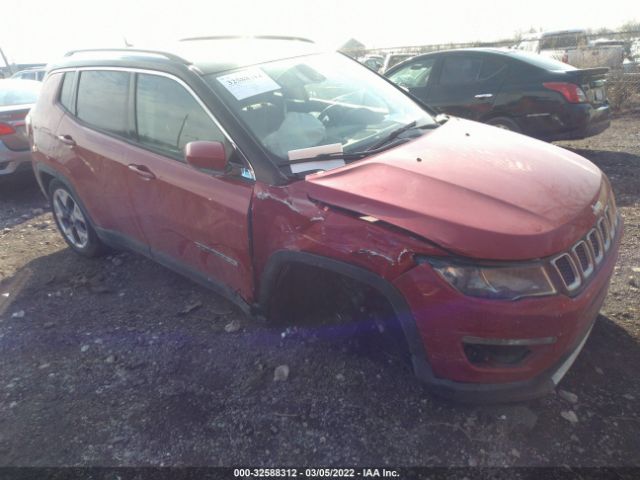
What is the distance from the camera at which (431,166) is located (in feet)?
7.43

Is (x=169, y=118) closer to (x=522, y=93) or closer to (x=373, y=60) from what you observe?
(x=522, y=93)

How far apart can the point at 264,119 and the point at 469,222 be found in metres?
1.34

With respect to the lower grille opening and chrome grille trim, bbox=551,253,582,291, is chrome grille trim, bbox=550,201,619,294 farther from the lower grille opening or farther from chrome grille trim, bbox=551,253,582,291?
the lower grille opening

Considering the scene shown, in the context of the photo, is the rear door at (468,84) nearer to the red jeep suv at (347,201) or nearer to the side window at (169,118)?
the red jeep suv at (347,201)

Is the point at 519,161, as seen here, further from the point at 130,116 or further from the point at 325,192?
the point at 130,116

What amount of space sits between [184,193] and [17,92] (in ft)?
19.6

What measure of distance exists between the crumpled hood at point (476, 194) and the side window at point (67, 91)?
2609 mm

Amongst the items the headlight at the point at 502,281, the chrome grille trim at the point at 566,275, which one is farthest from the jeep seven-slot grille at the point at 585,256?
the headlight at the point at 502,281

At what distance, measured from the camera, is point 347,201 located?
204 centimetres

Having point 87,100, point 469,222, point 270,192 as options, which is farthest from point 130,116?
point 469,222

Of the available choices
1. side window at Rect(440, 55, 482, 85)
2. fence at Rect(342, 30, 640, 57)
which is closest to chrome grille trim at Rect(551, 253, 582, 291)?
side window at Rect(440, 55, 482, 85)

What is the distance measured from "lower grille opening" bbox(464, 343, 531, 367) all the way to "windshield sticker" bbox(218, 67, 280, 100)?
5.97 feet

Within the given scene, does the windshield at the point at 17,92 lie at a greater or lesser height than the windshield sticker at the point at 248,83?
lesser

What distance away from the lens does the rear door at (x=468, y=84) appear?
6299 mm
